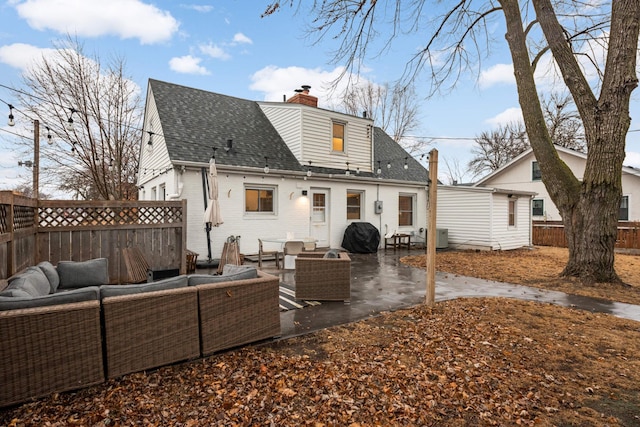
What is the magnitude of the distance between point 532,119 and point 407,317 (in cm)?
589

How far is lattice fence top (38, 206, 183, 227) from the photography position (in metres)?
6.55

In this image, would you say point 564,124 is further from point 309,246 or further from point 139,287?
point 139,287

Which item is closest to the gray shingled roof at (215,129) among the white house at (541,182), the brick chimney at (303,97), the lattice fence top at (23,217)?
the brick chimney at (303,97)

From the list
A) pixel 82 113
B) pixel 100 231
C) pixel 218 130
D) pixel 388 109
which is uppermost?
pixel 388 109

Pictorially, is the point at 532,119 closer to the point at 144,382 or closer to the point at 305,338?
the point at 305,338

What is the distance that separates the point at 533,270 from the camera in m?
9.15

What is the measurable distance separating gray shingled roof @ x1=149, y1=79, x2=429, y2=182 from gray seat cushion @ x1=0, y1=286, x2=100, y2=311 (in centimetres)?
649

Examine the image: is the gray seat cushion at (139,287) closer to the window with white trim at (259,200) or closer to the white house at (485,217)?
the window with white trim at (259,200)

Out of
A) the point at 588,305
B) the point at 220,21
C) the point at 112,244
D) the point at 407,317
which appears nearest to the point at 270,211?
the point at 112,244

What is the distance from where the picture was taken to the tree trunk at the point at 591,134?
6.83 m

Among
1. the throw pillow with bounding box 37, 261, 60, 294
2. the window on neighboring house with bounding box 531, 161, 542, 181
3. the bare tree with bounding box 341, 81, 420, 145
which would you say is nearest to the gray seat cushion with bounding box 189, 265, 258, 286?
the throw pillow with bounding box 37, 261, 60, 294

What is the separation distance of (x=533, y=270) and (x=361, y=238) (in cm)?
530

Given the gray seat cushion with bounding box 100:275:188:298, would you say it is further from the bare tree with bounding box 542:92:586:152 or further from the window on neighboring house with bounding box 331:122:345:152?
the bare tree with bounding box 542:92:586:152

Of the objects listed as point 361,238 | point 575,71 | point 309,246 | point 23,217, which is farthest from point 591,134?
point 23,217
